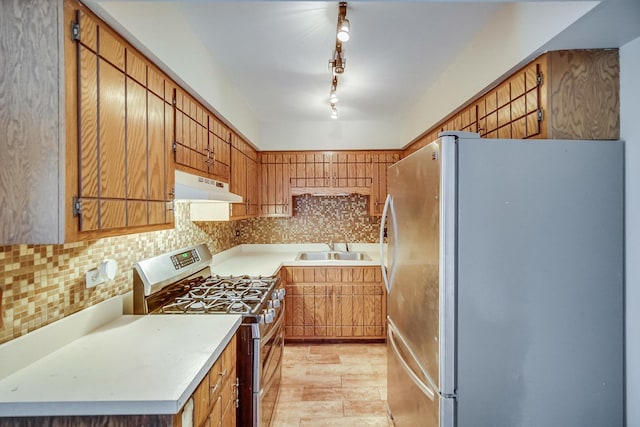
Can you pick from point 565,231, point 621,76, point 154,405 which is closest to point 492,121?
point 621,76

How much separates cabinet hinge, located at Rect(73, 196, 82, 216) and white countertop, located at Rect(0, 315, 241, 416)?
0.53 m

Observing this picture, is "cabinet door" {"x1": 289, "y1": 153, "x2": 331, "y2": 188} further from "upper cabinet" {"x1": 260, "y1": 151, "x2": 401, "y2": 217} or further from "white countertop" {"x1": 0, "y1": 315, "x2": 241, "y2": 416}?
"white countertop" {"x1": 0, "y1": 315, "x2": 241, "y2": 416}

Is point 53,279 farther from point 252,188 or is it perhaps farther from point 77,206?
point 252,188

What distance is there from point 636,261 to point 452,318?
2.68ft

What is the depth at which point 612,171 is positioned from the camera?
1322mm

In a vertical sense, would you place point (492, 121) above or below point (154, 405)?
above

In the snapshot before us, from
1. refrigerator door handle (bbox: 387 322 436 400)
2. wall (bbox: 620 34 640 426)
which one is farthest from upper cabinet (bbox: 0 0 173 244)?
wall (bbox: 620 34 640 426)

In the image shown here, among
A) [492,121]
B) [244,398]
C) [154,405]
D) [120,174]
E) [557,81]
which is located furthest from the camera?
[492,121]

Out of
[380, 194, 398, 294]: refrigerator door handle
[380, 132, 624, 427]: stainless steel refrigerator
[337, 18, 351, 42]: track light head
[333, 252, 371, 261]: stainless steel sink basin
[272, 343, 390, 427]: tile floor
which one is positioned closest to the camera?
[380, 132, 624, 427]: stainless steel refrigerator

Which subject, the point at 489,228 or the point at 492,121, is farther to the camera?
the point at 492,121

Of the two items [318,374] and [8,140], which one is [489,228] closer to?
[8,140]

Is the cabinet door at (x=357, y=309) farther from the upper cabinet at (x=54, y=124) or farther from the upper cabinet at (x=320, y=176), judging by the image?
the upper cabinet at (x=54, y=124)

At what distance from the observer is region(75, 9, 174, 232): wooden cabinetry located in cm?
107

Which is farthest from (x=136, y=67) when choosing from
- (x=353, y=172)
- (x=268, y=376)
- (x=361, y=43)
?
(x=353, y=172)
